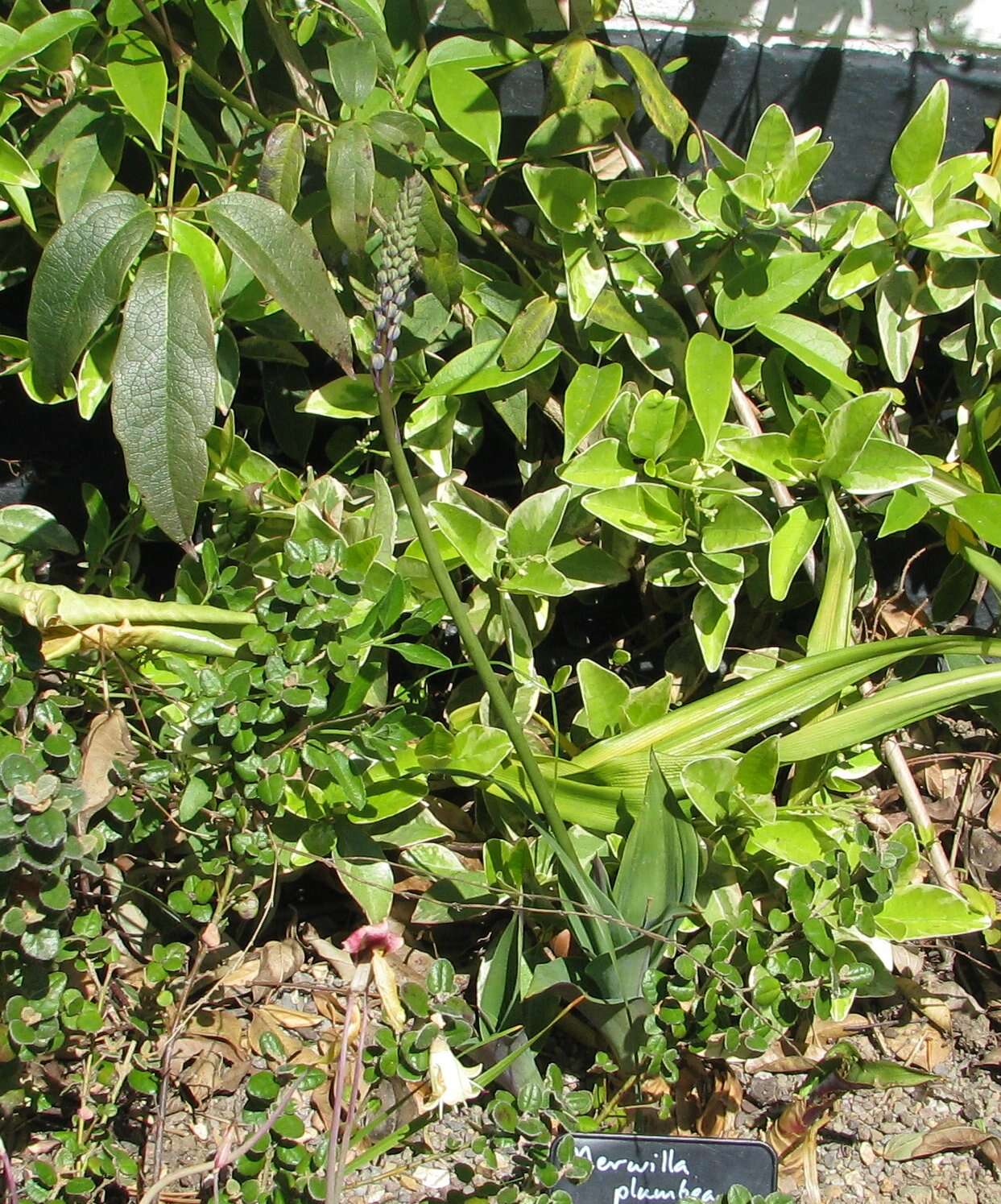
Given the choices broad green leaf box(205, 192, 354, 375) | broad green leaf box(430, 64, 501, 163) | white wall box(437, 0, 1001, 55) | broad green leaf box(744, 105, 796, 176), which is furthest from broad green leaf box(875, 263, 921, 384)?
broad green leaf box(205, 192, 354, 375)

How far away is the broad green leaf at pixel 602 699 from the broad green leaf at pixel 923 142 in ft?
2.30

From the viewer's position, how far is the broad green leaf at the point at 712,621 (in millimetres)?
1348

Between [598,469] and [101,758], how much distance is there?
24.7 inches

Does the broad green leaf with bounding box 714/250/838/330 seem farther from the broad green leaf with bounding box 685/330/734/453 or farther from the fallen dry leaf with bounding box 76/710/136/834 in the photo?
the fallen dry leaf with bounding box 76/710/136/834

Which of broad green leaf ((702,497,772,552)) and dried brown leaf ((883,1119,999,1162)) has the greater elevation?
broad green leaf ((702,497,772,552))

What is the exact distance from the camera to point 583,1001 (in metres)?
1.26

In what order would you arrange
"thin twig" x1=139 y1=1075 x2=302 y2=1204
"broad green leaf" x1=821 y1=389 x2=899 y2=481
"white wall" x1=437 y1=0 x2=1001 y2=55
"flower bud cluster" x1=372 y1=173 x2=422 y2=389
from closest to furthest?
"flower bud cluster" x1=372 y1=173 x2=422 y2=389, "thin twig" x1=139 y1=1075 x2=302 y2=1204, "broad green leaf" x1=821 y1=389 x2=899 y2=481, "white wall" x1=437 y1=0 x2=1001 y2=55

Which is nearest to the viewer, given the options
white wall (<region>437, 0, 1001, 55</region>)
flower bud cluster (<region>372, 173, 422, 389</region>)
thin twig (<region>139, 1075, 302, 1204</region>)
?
flower bud cluster (<region>372, 173, 422, 389</region>)

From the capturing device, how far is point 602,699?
1349 millimetres

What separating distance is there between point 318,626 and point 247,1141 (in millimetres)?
Answer: 487

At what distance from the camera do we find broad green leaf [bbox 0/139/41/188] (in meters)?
1.20

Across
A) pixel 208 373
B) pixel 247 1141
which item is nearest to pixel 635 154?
pixel 208 373

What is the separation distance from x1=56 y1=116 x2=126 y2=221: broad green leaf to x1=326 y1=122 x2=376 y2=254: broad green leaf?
0.93ft

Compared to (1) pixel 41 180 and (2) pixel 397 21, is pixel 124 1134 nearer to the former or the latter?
(1) pixel 41 180
